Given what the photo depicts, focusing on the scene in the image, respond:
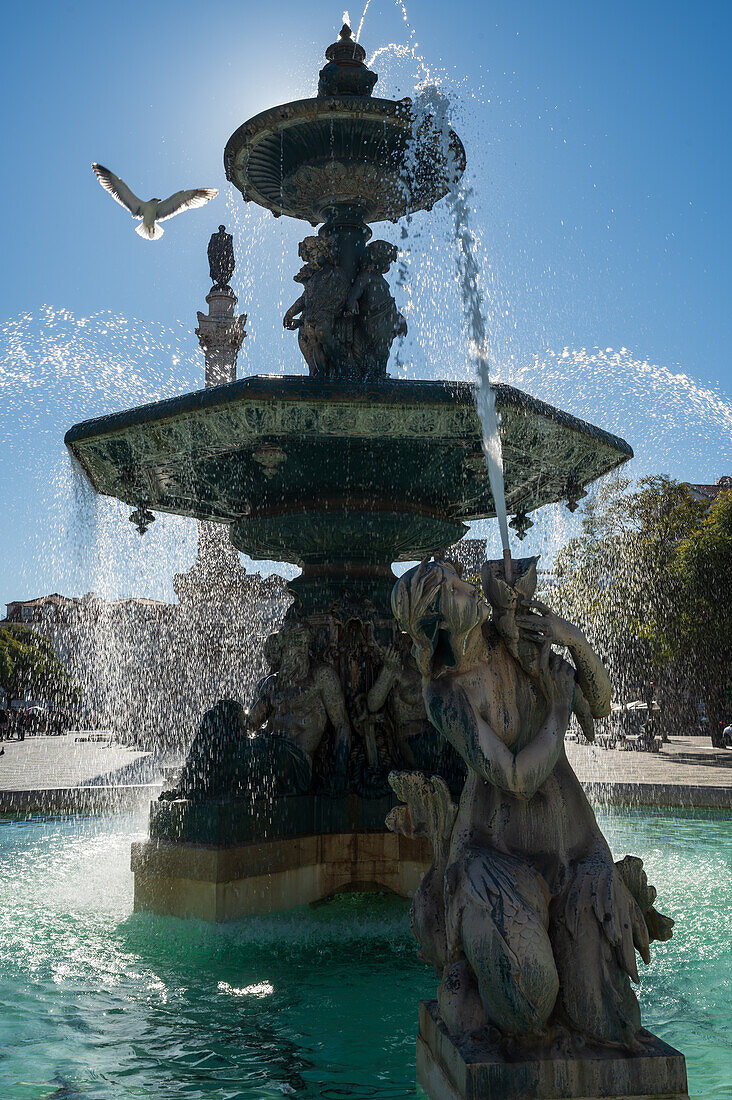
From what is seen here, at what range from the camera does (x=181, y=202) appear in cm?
1207

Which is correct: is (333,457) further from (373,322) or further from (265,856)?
(265,856)

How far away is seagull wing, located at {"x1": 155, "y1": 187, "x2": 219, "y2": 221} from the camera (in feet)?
39.1

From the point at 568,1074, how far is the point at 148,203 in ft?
38.3

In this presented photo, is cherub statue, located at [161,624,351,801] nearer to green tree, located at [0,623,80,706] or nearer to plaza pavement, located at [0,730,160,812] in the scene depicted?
plaza pavement, located at [0,730,160,812]

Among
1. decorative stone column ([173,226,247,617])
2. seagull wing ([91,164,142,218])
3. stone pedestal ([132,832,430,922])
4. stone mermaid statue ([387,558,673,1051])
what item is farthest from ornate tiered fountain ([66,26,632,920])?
decorative stone column ([173,226,247,617])

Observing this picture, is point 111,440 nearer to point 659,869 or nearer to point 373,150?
point 373,150

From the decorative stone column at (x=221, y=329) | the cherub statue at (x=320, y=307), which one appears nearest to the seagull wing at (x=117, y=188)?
the cherub statue at (x=320, y=307)

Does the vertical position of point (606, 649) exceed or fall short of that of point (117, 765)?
it exceeds it

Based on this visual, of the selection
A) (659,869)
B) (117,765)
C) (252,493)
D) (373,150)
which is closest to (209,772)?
(252,493)

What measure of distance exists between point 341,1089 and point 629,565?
24.3m

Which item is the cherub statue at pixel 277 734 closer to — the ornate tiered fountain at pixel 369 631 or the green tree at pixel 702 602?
the ornate tiered fountain at pixel 369 631

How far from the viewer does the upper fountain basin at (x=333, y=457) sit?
5.34 m

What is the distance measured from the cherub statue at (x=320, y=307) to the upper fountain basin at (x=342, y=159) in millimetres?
564

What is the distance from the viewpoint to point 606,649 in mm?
25922
